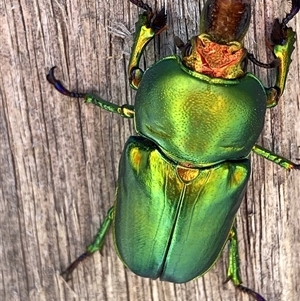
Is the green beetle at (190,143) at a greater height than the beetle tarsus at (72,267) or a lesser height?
greater

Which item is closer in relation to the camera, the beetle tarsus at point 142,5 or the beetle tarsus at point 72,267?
the beetle tarsus at point 142,5

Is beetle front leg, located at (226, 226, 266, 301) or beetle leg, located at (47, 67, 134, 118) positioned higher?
beetle leg, located at (47, 67, 134, 118)

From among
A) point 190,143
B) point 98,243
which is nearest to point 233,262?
point 98,243

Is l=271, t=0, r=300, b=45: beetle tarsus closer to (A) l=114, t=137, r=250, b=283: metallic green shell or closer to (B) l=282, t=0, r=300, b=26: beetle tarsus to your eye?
(B) l=282, t=0, r=300, b=26: beetle tarsus

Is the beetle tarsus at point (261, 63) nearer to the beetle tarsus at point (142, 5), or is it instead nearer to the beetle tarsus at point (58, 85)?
the beetle tarsus at point (142, 5)

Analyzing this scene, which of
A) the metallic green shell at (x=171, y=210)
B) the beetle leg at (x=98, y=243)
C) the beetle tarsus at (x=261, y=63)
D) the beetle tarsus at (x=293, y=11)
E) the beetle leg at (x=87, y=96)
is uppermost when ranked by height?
the beetle tarsus at (x=293, y=11)

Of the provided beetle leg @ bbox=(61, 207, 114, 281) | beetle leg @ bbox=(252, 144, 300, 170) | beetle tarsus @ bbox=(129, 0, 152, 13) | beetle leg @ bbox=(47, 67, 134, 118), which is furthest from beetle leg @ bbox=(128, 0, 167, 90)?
beetle leg @ bbox=(61, 207, 114, 281)

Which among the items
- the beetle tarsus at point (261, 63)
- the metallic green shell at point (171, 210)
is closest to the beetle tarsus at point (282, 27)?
the beetle tarsus at point (261, 63)

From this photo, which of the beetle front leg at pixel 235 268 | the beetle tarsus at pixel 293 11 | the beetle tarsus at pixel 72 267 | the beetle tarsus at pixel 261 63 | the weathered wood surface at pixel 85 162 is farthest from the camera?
the beetle tarsus at pixel 72 267
